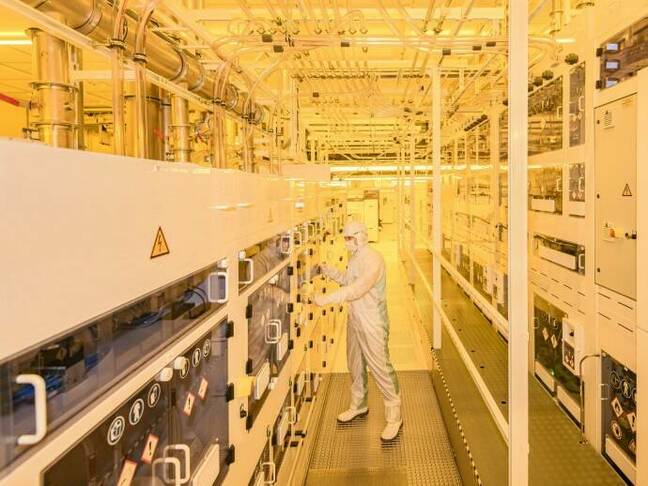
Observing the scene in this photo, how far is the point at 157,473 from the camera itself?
4.84 ft

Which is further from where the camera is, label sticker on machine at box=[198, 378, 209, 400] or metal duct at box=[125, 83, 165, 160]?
metal duct at box=[125, 83, 165, 160]

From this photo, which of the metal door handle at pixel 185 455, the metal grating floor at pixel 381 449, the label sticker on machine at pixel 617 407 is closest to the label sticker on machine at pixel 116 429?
the metal door handle at pixel 185 455

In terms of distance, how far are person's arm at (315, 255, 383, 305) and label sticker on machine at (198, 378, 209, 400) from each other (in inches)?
102

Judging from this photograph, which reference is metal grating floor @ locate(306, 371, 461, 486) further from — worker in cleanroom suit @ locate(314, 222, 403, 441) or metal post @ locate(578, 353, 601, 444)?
metal post @ locate(578, 353, 601, 444)

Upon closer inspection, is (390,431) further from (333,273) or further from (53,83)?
(53,83)

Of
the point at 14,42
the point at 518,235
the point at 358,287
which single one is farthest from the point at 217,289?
the point at 14,42

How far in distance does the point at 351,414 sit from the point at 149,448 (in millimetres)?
3711

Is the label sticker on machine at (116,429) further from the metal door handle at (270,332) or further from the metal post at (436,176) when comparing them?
the metal post at (436,176)

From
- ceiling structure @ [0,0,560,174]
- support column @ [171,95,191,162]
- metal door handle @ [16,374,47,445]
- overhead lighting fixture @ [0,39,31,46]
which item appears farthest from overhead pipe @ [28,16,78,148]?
overhead lighting fixture @ [0,39,31,46]

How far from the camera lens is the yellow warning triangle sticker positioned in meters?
1.32

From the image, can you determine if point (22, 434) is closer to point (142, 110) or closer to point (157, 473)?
point (157, 473)

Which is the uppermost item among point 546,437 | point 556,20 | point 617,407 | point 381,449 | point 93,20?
point 556,20

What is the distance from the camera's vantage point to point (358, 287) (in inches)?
183

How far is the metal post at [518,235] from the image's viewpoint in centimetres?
204
